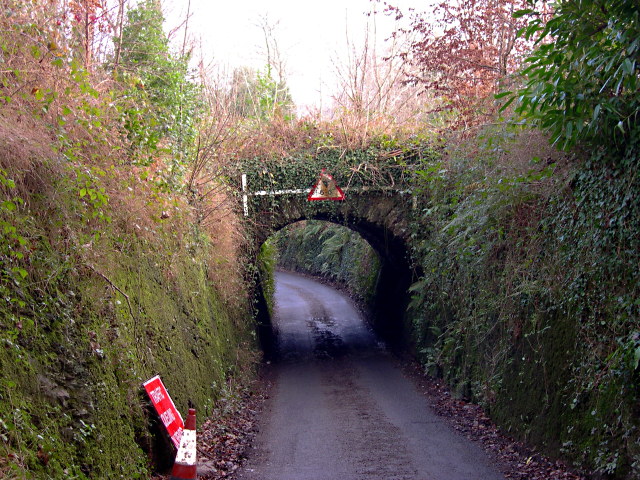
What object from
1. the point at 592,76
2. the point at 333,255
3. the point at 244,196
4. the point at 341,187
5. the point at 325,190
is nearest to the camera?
the point at 592,76

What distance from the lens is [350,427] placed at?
9.37 m

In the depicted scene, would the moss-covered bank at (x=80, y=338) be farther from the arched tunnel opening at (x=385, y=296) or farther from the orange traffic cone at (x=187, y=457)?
the arched tunnel opening at (x=385, y=296)

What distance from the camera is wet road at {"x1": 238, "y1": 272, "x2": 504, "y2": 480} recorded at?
7.20 meters

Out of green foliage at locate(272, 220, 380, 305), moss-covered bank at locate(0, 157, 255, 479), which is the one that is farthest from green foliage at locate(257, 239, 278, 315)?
moss-covered bank at locate(0, 157, 255, 479)

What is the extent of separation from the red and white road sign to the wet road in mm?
1368

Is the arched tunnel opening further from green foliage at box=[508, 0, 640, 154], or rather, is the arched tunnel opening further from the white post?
green foliage at box=[508, 0, 640, 154]

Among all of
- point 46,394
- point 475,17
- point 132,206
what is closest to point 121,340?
point 46,394

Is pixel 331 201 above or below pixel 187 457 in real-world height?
above

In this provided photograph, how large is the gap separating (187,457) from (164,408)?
29.9 inches

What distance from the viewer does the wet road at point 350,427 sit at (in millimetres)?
7199

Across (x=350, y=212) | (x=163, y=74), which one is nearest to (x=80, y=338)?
(x=163, y=74)

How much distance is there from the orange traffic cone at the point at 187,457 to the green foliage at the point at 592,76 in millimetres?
5197

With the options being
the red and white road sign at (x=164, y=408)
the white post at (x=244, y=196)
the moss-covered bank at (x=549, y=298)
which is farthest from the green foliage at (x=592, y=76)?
the white post at (x=244, y=196)

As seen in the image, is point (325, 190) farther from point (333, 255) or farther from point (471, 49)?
point (333, 255)
